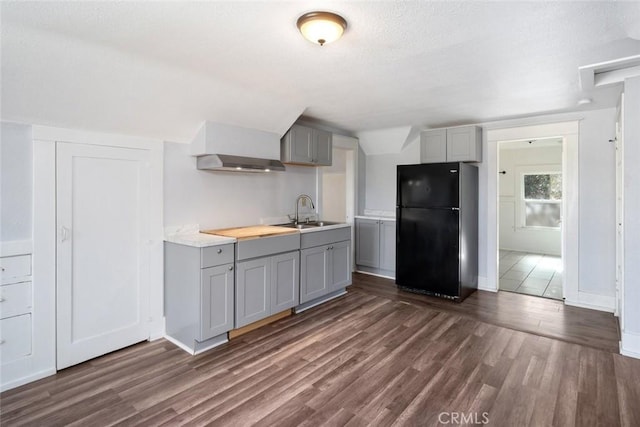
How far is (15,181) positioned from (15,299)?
Answer: 820 millimetres

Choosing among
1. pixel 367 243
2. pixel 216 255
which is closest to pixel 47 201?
pixel 216 255

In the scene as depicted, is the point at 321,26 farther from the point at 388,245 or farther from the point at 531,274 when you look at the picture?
the point at 531,274

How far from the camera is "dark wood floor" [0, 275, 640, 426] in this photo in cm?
196

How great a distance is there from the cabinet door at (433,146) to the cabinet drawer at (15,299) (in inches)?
175

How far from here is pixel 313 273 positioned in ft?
12.2

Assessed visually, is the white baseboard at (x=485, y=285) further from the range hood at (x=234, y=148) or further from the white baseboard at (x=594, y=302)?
the range hood at (x=234, y=148)

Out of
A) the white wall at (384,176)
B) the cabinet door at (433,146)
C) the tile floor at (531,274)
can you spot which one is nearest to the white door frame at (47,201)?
the cabinet door at (433,146)

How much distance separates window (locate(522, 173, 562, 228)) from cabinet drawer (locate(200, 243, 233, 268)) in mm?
6992

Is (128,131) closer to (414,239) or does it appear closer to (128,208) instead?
(128,208)

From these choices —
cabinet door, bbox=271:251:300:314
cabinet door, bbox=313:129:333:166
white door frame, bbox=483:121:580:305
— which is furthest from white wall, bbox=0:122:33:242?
A: white door frame, bbox=483:121:580:305

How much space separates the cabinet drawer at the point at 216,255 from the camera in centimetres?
268

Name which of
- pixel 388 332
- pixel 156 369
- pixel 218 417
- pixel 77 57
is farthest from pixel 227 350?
pixel 77 57

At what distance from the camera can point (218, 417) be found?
1941mm

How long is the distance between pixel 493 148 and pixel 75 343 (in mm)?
5040
